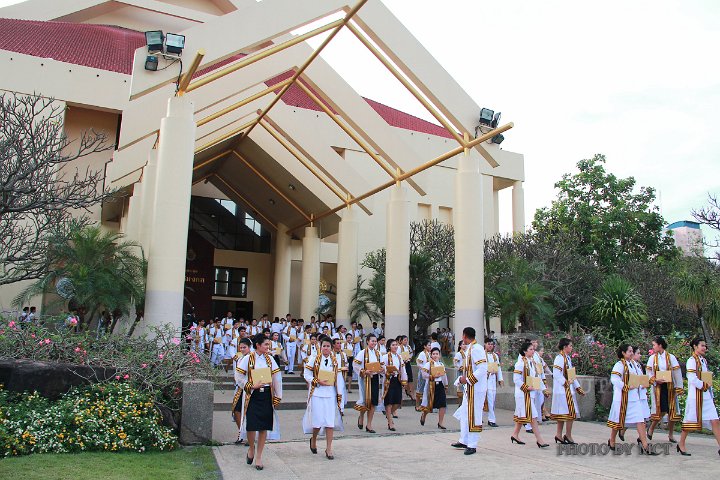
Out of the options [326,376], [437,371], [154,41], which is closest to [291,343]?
[437,371]

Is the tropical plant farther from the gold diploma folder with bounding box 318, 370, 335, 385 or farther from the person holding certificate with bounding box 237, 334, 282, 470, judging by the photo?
the person holding certificate with bounding box 237, 334, 282, 470

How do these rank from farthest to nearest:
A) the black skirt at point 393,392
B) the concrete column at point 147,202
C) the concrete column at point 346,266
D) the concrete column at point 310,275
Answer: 1. the concrete column at point 310,275
2. the concrete column at point 346,266
3. the concrete column at point 147,202
4. the black skirt at point 393,392

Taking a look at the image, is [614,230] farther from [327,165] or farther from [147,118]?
[147,118]

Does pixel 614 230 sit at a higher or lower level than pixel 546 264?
higher

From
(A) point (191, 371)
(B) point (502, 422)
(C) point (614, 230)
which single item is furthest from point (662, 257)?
(A) point (191, 371)

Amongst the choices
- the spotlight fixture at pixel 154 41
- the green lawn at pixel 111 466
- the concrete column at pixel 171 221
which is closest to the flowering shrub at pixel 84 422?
the green lawn at pixel 111 466

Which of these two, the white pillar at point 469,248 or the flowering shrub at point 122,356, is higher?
the white pillar at point 469,248

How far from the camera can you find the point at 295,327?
66.5 ft

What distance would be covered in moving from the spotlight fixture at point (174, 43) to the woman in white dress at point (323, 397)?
7.52 metres

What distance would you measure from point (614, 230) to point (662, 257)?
103 inches

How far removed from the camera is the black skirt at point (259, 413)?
8.09 meters

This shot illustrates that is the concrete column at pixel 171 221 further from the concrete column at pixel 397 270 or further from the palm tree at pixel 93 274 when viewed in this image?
the concrete column at pixel 397 270

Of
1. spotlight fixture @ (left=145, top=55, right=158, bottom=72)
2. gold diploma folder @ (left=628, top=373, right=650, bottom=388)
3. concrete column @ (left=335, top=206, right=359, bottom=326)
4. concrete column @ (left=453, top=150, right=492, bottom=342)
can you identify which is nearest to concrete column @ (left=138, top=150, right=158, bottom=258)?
spotlight fixture @ (left=145, top=55, right=158, bottom=72)

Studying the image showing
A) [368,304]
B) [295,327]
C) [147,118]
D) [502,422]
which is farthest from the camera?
[368,304]
